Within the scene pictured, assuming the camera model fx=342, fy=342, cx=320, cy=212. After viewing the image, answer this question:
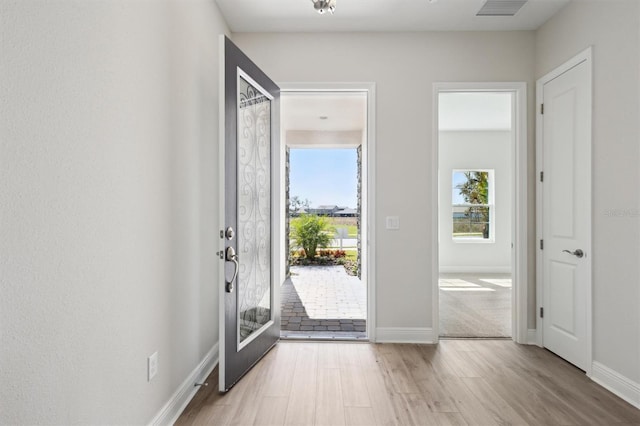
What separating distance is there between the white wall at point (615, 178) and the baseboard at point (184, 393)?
8.78ft

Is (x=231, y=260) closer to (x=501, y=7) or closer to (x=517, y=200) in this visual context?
(x=517, y=200)

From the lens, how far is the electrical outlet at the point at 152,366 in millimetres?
1680

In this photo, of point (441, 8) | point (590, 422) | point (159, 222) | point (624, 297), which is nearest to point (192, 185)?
point (159, 222)

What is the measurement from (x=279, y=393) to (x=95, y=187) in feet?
5.46

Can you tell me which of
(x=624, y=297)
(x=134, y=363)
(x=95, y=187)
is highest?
(x=95, y=187)

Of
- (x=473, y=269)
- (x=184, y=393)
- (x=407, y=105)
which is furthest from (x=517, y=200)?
(x=473, y=269)

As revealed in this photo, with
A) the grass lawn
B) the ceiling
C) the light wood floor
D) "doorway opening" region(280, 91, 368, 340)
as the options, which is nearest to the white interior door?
the light wood floor

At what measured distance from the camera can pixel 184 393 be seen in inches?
81.1

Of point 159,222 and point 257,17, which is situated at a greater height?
point 257,17

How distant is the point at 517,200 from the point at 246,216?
241 centimetres

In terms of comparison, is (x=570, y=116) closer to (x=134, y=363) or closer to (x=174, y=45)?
(x=174, y=45)

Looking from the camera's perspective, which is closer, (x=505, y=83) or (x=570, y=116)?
(x=570, y=116)

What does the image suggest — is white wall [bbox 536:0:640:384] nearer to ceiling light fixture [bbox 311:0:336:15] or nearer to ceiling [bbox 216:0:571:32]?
ceiling [bbox 216:0:571:32]

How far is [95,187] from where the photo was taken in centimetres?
130
